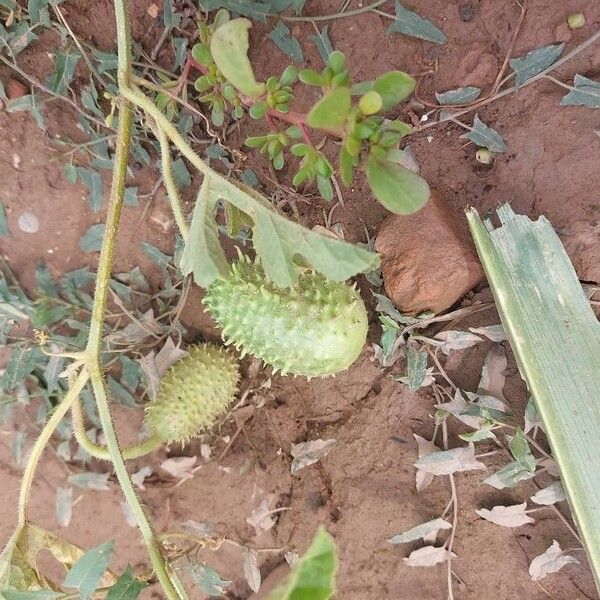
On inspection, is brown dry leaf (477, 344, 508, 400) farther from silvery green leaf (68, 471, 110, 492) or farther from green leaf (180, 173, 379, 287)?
silvery green leaf (68, 471, 110, 492)

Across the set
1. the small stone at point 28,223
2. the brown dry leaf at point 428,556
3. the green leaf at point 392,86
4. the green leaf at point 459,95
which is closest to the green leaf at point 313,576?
the green leaf at point 392,86

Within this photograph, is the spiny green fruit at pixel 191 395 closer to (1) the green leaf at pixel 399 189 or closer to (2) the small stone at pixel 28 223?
(2) the small stone at pixel 28 223

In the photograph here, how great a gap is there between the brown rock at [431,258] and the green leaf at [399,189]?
75cm

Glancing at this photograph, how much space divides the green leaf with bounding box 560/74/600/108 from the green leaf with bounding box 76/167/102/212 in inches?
64.5

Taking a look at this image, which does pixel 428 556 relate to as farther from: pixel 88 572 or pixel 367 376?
pixel 88 572

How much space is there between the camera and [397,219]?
219 centimetres

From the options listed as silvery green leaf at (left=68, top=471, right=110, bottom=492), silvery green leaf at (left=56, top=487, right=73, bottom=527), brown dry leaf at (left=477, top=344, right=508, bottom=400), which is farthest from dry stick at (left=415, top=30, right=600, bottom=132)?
silvery green leaf at (left=56, top=487, right=73, bottom=527)

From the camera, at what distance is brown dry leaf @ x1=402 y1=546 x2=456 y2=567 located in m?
2.28

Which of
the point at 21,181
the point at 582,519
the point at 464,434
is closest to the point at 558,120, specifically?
the point at 464,434

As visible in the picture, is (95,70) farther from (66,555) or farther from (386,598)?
(386,598)

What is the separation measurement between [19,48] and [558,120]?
1834 mm

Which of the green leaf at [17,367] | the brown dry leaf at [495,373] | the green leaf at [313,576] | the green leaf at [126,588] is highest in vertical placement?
the green leaf at [313,576]

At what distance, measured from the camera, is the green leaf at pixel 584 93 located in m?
1.96

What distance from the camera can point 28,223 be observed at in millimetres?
2521
